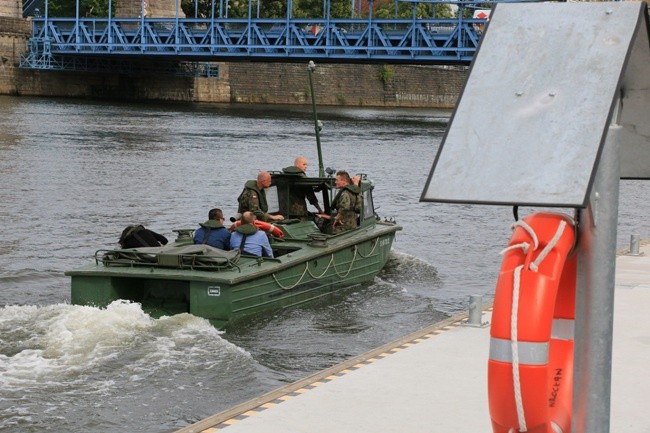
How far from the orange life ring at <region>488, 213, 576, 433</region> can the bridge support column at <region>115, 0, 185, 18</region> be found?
96955mm

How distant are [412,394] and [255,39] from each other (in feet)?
286

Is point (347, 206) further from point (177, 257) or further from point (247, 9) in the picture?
point (247, 9)

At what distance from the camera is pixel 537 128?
493 centimetres

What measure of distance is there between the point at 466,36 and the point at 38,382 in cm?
7199

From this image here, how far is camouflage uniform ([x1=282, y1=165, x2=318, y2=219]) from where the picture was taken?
2059 centimetres

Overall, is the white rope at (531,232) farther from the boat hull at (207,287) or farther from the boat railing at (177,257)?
the boat railing at (177,257)

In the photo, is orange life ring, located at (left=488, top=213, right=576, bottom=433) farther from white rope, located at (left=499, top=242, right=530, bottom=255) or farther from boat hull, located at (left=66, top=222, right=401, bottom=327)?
boat hull, located at (left=66, top=222, right=401, bottom=327)

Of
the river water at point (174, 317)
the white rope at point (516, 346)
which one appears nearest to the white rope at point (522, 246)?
the white rope at point (516, 346)

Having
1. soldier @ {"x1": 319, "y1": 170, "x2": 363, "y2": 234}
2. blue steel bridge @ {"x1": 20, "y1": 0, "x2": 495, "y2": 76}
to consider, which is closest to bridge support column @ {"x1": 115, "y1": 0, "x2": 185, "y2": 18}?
blue steel bridge @ {"x1": 20, "y1": 0, "x2": 495, "y2": 76}

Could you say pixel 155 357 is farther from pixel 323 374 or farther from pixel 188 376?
pixel 323 374

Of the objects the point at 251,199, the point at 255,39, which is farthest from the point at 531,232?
the point at 255,39

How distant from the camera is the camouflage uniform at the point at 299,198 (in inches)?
811

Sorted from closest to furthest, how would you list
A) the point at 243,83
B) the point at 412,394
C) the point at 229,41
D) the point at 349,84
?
1. the point at 412,394
2. the point at 229,41
3. the point at 243,83
4. the point at 349,84

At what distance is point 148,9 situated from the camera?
10094 centimetres
